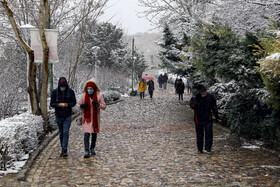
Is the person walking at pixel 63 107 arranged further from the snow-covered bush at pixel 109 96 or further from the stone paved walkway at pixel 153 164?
the snow-covered bush at pixel 109 96

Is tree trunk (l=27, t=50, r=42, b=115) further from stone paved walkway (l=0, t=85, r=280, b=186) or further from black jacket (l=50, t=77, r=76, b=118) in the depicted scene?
black jacket (l=50, t=77, r=76, b=118)

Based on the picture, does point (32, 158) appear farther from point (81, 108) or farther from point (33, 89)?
point (33, 89)

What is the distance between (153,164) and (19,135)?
8.98ft

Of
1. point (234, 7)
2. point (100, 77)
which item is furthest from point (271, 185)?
point (100, 77)

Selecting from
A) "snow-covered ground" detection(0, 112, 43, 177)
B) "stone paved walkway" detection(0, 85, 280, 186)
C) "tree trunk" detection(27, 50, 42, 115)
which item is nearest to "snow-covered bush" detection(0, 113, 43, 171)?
"snow-covered ground" detection(0, 112, 43, 177)

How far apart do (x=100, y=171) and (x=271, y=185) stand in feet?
9.84

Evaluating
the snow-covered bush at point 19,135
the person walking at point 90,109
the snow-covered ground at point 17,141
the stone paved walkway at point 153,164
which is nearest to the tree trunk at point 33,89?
the stone paved walkway at point 153,164

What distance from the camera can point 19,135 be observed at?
23.0 feet

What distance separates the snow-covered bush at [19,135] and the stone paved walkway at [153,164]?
0.41 meters

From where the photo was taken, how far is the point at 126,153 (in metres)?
8.38

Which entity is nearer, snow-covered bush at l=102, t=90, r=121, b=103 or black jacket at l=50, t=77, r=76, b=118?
black jacket at l=50, t=77, r=76, b=118

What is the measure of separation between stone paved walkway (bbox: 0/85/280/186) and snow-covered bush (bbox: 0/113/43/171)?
0.41 metres

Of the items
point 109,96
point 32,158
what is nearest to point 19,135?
point 32,158

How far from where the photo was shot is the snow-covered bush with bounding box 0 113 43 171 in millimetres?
6456
